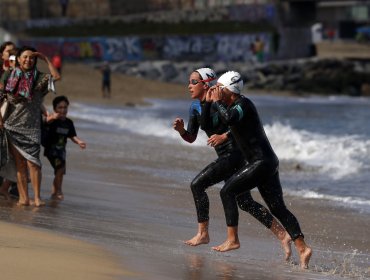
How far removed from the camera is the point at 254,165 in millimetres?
8992

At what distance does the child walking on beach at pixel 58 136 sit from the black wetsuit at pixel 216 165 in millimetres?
2773

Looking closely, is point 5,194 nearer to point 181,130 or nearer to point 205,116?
point 181,130

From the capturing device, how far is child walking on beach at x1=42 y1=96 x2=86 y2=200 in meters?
12.0

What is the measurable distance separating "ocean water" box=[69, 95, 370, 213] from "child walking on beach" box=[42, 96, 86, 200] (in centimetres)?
354

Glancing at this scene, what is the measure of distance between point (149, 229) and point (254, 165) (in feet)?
5.46

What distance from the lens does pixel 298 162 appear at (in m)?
20.0

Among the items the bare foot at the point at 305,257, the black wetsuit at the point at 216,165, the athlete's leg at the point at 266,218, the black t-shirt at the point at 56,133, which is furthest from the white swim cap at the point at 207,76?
the black t-shirt at the point at 56,133

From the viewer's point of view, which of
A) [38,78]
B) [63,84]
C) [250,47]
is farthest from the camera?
[250,47]

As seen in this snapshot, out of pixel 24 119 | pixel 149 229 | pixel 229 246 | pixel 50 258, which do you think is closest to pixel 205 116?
pixel 229 246

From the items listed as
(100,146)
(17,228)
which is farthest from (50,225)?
(100,146)

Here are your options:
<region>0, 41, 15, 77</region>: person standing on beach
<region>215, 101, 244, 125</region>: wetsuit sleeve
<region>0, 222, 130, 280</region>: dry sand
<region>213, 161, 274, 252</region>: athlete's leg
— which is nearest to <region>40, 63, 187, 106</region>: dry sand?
<region>0, 41, 15, 77</region>: person standing on beach

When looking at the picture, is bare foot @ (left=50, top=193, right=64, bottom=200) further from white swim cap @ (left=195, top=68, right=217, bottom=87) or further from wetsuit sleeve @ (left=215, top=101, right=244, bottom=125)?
wetsuit sleeve @ (left=215, top=101, right=244, bottom=125)

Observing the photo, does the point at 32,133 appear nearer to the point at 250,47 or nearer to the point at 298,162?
the point at 298,162

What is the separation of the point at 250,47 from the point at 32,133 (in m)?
50.9
